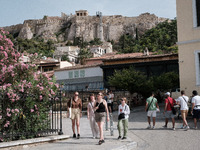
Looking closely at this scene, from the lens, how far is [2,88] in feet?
27.9

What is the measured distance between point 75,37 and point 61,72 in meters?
86.8

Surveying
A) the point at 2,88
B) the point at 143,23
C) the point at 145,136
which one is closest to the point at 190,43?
the point at 145,136

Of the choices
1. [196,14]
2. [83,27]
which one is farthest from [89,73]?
[83,27]

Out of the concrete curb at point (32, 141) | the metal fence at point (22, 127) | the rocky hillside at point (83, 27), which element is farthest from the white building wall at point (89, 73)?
the rocky hillside at point (83, 27)

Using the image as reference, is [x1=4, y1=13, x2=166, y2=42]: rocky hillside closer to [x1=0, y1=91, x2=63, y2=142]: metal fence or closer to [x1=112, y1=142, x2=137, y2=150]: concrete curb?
[x1=0, y1=91, x2=63, y2=142]: metal fence

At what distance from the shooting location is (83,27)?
125 m

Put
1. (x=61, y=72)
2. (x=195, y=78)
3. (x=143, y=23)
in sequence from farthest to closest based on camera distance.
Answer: (x=143, y=23)
(x=61, y=72)
(x=195, y=78)

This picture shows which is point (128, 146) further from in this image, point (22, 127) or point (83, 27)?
point (83, 27)

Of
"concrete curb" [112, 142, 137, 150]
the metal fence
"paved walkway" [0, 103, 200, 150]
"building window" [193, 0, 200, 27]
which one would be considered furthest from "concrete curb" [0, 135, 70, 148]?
"building window" [193, 0, 200, 27]

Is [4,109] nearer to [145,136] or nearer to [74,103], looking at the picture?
[74,103]

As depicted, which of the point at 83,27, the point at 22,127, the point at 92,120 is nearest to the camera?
the point at 22,127

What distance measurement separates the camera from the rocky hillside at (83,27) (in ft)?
385

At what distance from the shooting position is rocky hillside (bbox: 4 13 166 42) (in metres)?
117

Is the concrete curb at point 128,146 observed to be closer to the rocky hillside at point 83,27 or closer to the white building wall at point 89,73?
the white building wall at point 89,73
